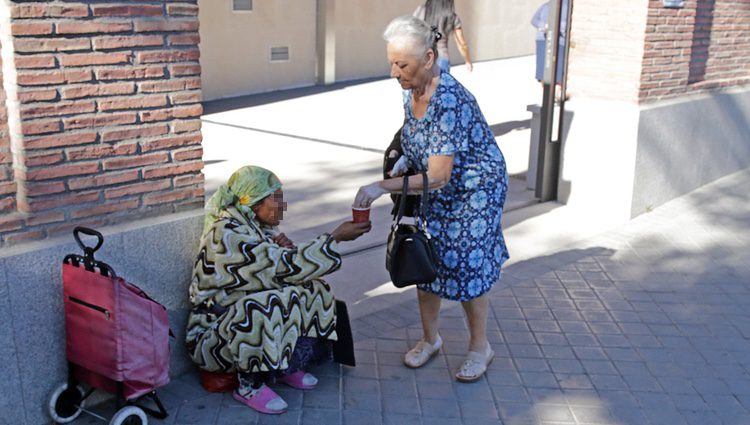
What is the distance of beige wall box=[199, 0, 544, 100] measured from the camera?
1318cm

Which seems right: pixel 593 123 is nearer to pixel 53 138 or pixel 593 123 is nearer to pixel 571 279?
pixel 571 279

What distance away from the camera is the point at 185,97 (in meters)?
4.07

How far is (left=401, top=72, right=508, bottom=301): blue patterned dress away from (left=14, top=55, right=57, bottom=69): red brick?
160cm

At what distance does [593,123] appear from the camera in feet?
24.0

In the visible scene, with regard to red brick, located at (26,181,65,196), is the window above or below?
above

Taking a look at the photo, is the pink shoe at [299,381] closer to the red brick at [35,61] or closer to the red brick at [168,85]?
the red brick at [168,85]

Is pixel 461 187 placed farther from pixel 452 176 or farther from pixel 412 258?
pixel 412 258

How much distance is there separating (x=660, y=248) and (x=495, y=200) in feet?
9.75

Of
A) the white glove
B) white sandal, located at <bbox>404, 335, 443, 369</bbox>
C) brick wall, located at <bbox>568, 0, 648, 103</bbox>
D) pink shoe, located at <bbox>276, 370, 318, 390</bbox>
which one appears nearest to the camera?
the white glove

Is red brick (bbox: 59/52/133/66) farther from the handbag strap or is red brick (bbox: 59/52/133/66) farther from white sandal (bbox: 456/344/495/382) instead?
Result: white sandal (bbox: 456/344/495/382)

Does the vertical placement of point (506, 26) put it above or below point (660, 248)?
above

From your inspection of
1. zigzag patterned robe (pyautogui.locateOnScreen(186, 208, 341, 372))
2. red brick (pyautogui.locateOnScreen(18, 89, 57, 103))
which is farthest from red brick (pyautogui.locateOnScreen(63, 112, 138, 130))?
zigzag patterned robe (pyautogui.locateOnScreen(186, 208, 341, 372))

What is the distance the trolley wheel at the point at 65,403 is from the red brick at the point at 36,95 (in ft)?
4.01

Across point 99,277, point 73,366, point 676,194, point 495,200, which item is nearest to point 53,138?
point 99,277
